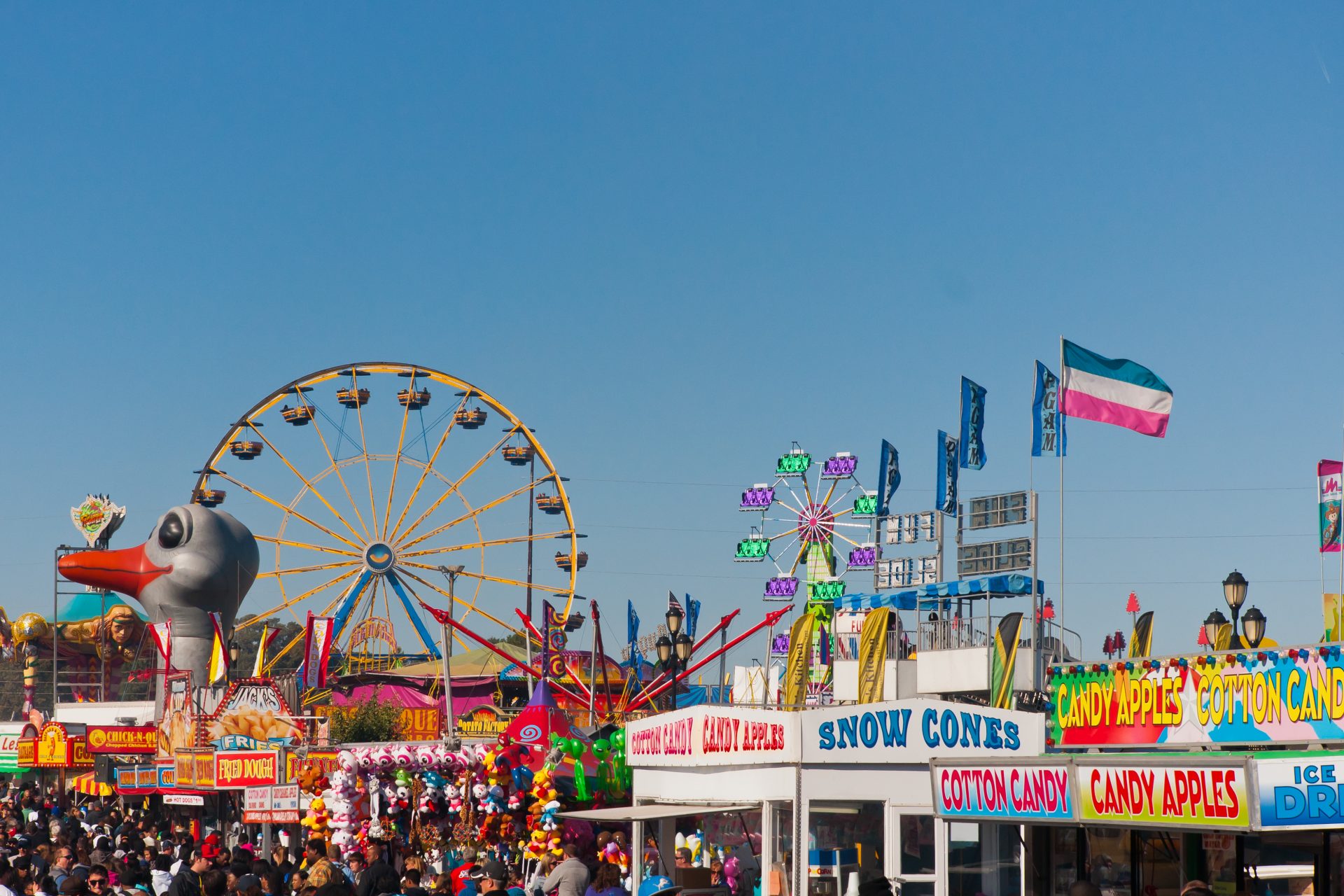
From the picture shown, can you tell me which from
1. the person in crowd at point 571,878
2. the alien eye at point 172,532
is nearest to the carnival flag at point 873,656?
the person in crowd at point 571,878

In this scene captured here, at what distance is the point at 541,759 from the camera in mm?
21188

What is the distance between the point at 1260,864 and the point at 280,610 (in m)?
42.1

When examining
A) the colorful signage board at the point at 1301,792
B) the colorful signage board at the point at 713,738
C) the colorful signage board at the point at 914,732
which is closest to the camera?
the colorful signage board at the point at 1301,792

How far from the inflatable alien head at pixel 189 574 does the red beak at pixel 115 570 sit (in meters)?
0.02

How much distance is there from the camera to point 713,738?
16.8 metres

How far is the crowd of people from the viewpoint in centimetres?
1227

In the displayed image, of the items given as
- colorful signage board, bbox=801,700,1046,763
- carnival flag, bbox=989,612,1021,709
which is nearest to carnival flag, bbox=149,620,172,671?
carnival flag, bbox=989,612,1021,709

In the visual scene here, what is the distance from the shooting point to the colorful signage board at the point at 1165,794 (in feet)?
31.5

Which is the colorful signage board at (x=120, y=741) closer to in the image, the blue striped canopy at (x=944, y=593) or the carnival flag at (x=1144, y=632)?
the blue striped canopy at (x=944, y=593)

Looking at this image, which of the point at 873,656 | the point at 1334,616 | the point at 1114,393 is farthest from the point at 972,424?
the point at 1334,616

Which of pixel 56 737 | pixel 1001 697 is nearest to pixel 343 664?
pixel 56 737

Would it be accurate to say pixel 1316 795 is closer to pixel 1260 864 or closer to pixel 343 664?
pixel 1260 864

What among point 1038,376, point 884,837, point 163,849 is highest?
point 1038,376

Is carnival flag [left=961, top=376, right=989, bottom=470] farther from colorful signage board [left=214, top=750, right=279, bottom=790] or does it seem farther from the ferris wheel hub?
the ferris wheel hub
